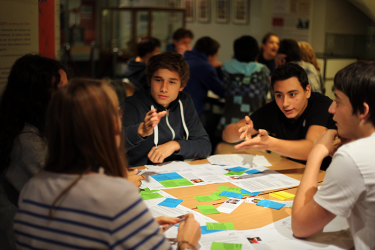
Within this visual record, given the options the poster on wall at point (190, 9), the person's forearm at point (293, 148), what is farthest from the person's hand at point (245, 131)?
the poster on wall at point (190, 9)

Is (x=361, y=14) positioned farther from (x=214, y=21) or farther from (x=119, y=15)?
(x=119, y=15)

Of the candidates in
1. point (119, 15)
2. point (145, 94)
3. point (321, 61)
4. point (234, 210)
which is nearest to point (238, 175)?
point (234, 210)

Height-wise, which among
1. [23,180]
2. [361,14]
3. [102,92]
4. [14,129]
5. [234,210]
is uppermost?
[361,14]

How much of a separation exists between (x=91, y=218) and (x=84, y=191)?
2.8 inches

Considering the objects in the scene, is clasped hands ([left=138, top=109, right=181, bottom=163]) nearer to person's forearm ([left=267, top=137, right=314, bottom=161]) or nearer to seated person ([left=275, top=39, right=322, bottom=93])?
person's forearm ([left=267, top=137, right=314, bottom=161])

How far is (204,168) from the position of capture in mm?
2197

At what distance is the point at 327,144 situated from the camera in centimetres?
155

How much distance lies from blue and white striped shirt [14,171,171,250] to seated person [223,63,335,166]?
1215mm

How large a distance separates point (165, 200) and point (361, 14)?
536 centimetres

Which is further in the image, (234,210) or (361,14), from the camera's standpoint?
(361,14)

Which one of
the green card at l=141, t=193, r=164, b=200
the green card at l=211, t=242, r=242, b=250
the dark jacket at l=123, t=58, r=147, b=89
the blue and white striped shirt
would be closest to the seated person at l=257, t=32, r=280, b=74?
the dark jacket at l=123, t=58, r=147, b=89

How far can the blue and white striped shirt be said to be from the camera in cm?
92

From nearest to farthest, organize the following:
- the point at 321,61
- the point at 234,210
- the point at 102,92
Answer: the point at 102,92 → the point at 234,210 → the point at 321,61

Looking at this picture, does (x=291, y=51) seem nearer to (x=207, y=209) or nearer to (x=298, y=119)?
(x=298, y=119)
